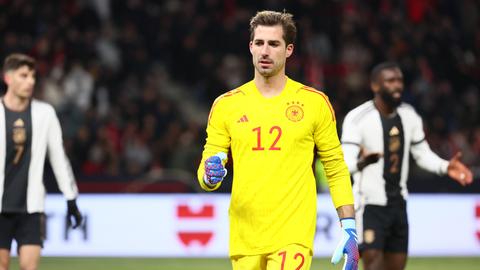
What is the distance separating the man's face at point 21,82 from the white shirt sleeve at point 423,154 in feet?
10.7

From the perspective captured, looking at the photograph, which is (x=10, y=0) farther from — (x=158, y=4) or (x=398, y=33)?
(x=398, y=33)

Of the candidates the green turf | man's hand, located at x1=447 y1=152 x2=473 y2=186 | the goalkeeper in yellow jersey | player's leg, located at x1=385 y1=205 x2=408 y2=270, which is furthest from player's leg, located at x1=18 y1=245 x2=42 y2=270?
the green turf

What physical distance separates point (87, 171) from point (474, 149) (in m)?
6.19

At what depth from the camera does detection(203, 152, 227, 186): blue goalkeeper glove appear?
6230mm

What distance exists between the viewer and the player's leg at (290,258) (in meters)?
6.44

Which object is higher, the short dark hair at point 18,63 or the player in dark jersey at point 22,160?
the short dark hair at point 18,63

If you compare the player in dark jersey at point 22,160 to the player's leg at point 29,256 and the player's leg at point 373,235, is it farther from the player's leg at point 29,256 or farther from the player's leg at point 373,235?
the player's leg at point 373,235

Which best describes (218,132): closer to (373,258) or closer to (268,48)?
(268,48)

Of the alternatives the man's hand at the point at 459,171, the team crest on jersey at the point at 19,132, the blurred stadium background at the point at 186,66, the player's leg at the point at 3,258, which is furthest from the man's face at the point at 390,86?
the blurred stadium background at the point at 186,66

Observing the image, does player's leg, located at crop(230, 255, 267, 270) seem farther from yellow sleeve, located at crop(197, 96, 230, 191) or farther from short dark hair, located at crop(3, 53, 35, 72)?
short dark hair, located at crop(3, 53, 35, 72)

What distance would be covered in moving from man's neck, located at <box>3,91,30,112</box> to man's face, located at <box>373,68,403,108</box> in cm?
300

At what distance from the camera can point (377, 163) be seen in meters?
9.93

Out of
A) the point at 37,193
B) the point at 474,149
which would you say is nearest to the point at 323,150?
the point at 37,193

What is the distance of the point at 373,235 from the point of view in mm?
9727
